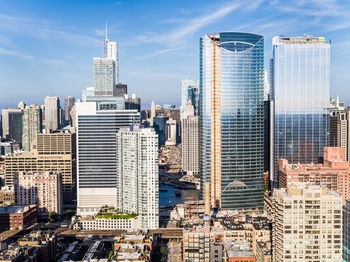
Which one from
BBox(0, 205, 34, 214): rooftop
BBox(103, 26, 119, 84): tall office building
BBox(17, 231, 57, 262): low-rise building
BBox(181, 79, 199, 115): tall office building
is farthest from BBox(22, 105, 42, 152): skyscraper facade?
BBox(17, 231, 57, 262): low-rise building

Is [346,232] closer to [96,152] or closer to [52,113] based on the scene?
[96,152]

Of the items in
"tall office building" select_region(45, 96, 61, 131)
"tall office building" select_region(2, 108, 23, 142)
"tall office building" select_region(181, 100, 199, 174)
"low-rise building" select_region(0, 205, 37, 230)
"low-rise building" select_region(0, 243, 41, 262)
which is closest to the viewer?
"low-rise building" select_region(0, 243, 41, 262)

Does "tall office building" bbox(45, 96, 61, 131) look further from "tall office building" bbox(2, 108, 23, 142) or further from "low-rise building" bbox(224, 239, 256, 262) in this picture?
"low-rise building" bbox(224, 239, 256, 262)

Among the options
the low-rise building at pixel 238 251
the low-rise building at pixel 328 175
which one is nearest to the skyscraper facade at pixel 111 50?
the low-rise building at pixel 328 175

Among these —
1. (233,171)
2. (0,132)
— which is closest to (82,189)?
(233,171)

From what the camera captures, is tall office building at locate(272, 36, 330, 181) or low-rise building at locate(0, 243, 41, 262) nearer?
low-rise building at locate(0, 243, 41, 262)

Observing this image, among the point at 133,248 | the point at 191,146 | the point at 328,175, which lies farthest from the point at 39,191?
the point at 191,146
